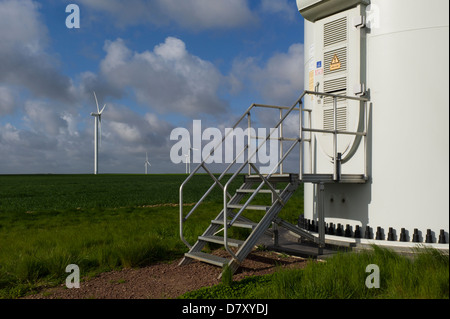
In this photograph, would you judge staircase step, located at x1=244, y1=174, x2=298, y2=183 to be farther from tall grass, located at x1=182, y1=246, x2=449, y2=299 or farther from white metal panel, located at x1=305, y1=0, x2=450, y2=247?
tall grass, located at x1=182, y1=246, x2=449, y2=299

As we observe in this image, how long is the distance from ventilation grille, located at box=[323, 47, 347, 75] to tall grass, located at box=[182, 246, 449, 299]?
3794 millimetres

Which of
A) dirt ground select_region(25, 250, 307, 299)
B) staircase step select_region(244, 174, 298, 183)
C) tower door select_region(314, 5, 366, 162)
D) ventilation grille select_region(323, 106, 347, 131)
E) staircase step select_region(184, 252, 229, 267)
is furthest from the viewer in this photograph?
ventilation grille select_region(323, 106, 347, 131)

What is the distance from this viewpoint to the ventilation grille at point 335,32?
25.2 feet

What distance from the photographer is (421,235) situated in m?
6.65

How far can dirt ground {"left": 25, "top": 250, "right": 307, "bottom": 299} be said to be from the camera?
5.59m

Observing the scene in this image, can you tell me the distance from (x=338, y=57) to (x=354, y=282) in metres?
4.64

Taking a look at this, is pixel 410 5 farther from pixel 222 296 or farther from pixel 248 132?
pixel 222 296

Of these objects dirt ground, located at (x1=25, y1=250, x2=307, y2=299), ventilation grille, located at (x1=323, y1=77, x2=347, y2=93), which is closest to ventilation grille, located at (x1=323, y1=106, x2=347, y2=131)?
ventilation grille, located at (x1=323, y1=77, x2=347, y2=93)

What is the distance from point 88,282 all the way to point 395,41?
21.6 ft

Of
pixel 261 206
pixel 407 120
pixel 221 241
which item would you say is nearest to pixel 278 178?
pixel 261 206

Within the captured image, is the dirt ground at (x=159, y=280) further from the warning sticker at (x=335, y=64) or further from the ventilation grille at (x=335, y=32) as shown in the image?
the ventilation grille at (x=335, y=32)

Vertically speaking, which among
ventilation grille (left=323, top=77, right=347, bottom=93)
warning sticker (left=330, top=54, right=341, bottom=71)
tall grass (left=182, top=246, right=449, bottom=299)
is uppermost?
warning sticker (left=330, top=54, right=341, bottom=71)

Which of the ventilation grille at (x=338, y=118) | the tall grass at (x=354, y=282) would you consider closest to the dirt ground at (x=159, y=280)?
the tall grass at (x=354, y=282)
